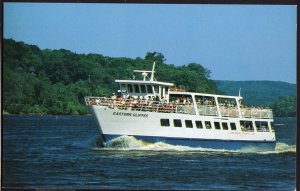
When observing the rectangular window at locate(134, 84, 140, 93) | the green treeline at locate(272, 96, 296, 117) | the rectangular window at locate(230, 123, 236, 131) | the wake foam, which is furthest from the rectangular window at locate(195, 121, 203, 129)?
the green treeline at locate(272, 96, 296, 117)

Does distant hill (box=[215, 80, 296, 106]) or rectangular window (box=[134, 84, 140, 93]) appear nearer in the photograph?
distant hill (box=[215, 80, 296, 106])

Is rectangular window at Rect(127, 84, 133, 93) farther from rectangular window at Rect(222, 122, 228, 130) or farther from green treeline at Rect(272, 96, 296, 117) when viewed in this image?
green treeline at Rect(272, 96, 296, 117)

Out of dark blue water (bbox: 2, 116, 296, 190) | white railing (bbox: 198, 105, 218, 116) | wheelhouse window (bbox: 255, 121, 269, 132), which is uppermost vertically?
white railing (bbox: 198, 105, 218, 116)

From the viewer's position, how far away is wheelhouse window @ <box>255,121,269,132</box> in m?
16.1

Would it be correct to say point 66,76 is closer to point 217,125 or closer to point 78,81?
point 78,81

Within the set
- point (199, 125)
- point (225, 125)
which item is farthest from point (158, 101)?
point (225, 125)

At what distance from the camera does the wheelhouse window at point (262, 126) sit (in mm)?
16069

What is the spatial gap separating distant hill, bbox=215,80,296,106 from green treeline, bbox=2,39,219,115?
0.77 feet

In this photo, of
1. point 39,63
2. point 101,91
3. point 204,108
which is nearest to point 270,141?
point 204,108

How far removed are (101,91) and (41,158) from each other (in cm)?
140

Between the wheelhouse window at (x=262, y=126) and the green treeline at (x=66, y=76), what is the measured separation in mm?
949

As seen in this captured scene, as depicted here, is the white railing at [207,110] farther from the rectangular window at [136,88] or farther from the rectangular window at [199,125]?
the rectangular window at [136,88]

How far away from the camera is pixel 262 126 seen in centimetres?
1622

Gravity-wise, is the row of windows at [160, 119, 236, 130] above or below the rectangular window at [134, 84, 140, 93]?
below
